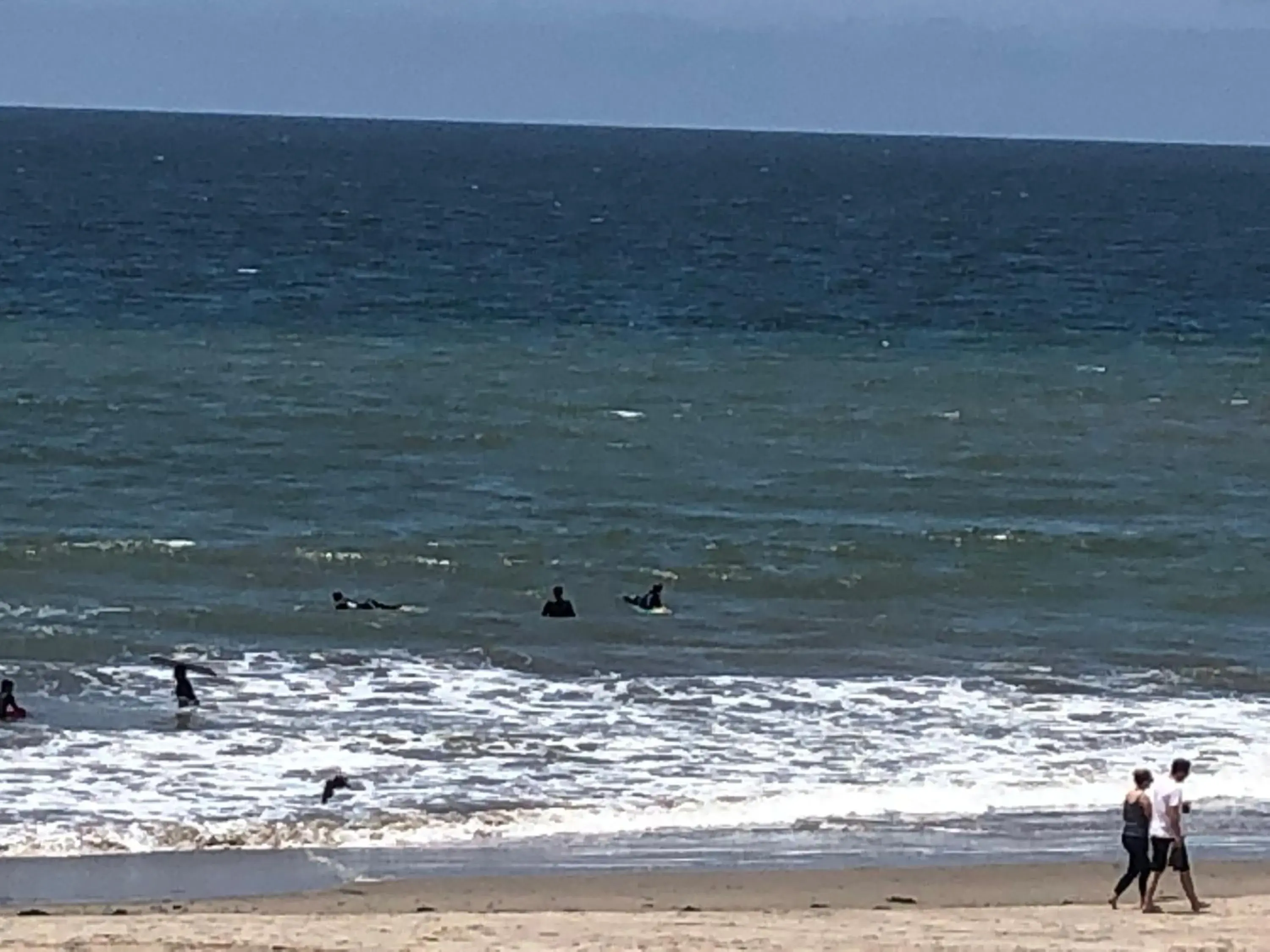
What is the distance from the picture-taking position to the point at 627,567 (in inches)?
1320

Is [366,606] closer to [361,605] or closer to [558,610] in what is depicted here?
[361,605]

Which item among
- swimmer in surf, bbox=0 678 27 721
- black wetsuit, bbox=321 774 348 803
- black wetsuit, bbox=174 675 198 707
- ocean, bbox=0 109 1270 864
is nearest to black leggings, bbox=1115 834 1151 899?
ocean, bbox=0 109 1270 864

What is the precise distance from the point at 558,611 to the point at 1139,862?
13.3 metres

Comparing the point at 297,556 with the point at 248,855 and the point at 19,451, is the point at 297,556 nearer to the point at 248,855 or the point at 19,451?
the point at 19,451

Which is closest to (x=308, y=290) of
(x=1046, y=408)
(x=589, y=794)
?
(x=1046, y=408)

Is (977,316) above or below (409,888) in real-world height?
above

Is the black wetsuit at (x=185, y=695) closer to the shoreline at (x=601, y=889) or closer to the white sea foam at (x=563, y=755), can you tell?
the white sea foam at (x=563, y=755)

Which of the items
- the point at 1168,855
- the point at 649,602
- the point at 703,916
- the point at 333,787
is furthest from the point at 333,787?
the point at 649,602

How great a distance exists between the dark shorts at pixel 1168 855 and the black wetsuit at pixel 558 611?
44.0 feet

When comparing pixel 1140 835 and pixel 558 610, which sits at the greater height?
pixel 558 610

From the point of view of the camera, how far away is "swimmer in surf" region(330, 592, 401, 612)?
1201 inches

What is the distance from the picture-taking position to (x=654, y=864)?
2033cm

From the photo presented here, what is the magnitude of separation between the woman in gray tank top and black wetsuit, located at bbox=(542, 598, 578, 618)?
13.0 meters

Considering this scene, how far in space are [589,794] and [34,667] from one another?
311 inches
